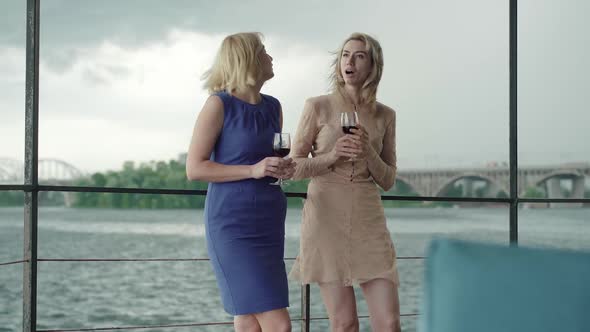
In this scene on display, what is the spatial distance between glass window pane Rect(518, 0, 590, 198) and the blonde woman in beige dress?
22332 millimetres

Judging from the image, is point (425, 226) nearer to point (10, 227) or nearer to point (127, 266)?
point (127, 266)

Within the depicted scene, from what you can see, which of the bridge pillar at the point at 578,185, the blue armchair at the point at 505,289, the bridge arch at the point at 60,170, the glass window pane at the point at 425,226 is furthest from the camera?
the glass window pane at the point at 425,226

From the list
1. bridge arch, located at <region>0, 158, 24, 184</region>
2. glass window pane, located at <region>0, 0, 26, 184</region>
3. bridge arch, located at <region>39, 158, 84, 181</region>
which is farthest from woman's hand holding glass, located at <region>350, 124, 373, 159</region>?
glass window pane, located at <region>0, 0, 26, 184</region>

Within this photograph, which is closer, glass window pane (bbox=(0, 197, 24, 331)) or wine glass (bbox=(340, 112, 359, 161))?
wine glass (bbox=(340, 112, 359, 161))

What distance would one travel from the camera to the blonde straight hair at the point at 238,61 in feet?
6.72

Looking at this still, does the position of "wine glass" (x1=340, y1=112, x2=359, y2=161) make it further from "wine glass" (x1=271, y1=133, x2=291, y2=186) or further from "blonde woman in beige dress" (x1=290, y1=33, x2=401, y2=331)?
"wine glass" (x1=271, y1=133, x2=291, y2=186)

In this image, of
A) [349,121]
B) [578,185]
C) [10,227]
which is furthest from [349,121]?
[10,227]

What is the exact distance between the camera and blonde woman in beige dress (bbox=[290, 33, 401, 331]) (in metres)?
2.35

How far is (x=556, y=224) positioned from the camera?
29.0 metres

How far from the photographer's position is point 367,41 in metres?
2.43

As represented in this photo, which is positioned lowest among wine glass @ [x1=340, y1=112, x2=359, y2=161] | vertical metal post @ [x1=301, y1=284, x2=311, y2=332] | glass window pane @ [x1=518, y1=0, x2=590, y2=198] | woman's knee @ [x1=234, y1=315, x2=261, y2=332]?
vertical metal post @ [x1=301, y1=284, x2=311, y2=332]

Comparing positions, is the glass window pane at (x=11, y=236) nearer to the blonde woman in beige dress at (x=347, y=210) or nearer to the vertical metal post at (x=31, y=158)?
the vertical metal post at (x=31, y=158)

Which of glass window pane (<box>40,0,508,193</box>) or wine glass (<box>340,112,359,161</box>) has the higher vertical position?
glass window pane (<box>40,0,508,193</box>)

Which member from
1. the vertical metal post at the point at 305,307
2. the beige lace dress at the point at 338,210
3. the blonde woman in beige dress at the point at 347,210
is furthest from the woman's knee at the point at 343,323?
the vertical metal post at the point at 305,307
